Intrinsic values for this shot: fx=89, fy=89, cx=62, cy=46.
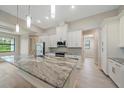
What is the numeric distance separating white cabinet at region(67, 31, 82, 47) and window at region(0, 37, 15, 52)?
233 inches

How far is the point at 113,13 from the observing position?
4168 mm

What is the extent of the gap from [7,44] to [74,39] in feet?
20.8

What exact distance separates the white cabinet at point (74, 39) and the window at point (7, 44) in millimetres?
5918

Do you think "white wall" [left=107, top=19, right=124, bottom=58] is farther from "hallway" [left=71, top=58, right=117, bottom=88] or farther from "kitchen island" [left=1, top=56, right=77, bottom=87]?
"kitchen island" [left=1, top=56, right=77, bottom=87]

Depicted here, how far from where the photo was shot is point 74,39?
5.14 meters

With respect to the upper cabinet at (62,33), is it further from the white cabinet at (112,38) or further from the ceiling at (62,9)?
the white cabinet at (112,38)

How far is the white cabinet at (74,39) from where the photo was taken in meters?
4.97

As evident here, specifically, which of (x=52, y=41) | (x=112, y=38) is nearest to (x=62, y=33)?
(x=52, y=41)

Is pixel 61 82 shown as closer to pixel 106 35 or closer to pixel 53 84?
pixel 53 84

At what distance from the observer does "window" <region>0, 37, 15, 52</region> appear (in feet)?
25.0

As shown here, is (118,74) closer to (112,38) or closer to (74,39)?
(112,38)

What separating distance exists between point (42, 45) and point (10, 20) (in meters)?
2.54
